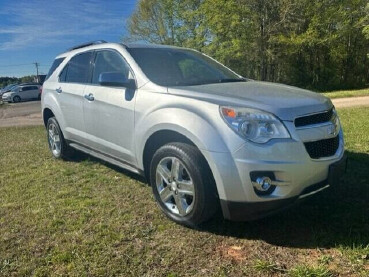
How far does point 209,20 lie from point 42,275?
29.2 metres

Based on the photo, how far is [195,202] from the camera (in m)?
3.16

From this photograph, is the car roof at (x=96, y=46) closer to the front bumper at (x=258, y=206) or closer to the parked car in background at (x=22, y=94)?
the front bumper at (x=258, y=206)

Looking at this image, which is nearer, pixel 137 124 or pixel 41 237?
pixel 41 237

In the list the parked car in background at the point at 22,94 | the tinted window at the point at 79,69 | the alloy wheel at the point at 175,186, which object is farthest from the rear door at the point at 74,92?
the parked car in background at the point at 22,94

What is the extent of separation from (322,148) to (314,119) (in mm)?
255

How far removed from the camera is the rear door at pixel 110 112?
396 centimetres

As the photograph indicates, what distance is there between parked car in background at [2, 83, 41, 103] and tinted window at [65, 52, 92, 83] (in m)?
31.0

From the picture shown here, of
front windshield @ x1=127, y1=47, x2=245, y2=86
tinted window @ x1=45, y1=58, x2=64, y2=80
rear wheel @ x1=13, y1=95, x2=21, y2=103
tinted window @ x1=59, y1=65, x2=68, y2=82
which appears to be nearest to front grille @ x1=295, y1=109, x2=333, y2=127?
front windshield @ x1=127, y1=47, x2=245, y2=86

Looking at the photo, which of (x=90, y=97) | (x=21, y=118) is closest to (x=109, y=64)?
(x=90, y=97)

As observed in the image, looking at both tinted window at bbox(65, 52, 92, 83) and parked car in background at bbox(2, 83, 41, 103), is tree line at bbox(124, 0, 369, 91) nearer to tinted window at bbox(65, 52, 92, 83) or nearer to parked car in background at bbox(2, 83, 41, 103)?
parked car in background at bbox(2, 83, 41, 103)

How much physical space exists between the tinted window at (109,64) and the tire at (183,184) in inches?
47.2

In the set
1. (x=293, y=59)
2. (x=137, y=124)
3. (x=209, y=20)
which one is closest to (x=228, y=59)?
(x=209, y=20)

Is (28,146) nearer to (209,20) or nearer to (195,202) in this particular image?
(195,202)

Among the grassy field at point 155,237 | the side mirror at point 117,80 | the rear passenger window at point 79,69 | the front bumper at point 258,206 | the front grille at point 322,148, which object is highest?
the rear passenger window at point 79,69
